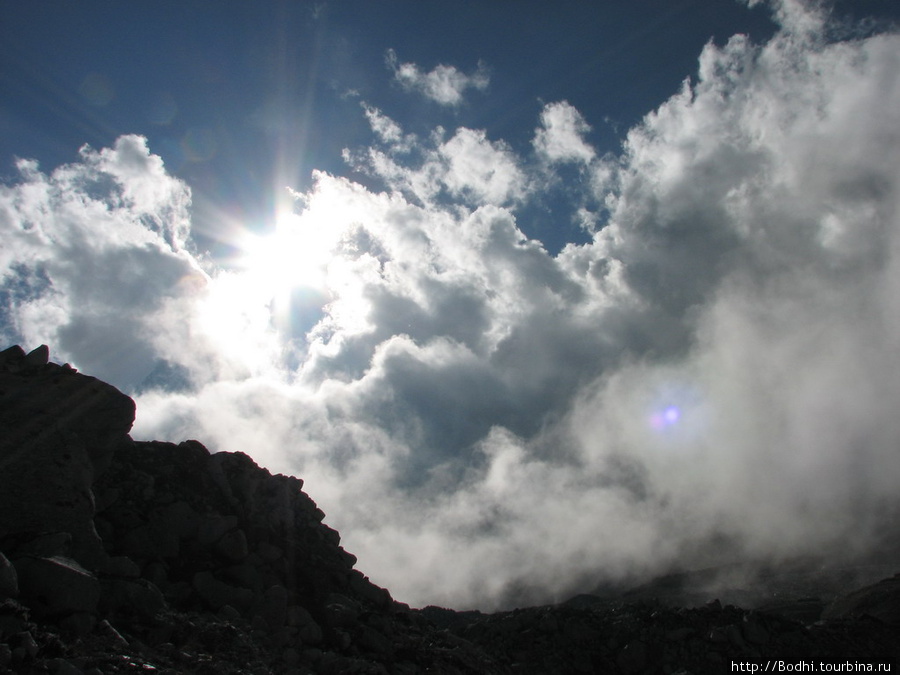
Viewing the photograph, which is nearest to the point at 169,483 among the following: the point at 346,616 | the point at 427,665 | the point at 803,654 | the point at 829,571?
the point at 346,616

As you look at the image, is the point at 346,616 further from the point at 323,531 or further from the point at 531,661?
the point at 531,661

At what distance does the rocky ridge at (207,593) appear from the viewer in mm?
21969

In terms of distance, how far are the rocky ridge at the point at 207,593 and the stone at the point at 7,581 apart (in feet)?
0.12

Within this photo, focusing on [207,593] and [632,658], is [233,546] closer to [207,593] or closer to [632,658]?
[207,593]

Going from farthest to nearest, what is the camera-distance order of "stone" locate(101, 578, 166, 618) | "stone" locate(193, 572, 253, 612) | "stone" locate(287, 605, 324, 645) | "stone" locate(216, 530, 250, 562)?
A: "stone" locate(216, 530, 250, 562)
"stone" locate(193, 572, 253, 612)
"stone" locate(287, 605, 324, 645)
"stone" locate(101, 578, 166, 618)

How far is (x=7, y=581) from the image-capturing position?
20.3 metres

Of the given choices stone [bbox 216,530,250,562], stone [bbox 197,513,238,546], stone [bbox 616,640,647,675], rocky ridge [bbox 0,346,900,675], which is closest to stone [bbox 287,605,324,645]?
rocky ridge [bbox 0,346,900,675]

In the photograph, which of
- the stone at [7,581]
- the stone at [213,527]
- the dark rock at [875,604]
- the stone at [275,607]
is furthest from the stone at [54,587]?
the dark rock at [875,604]

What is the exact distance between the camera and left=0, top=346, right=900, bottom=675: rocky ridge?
22.0 metres

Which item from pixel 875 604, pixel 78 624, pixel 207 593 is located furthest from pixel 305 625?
pixel 875 604

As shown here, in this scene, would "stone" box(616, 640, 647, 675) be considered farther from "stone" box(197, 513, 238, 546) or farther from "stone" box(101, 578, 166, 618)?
"stone" box(101, 578, 166, 618)

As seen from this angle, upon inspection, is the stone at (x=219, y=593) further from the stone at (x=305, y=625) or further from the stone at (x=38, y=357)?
the stone at (x=38, y=357)

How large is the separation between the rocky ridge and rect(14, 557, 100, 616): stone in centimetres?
6

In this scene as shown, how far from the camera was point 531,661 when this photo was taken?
46.9 metres
